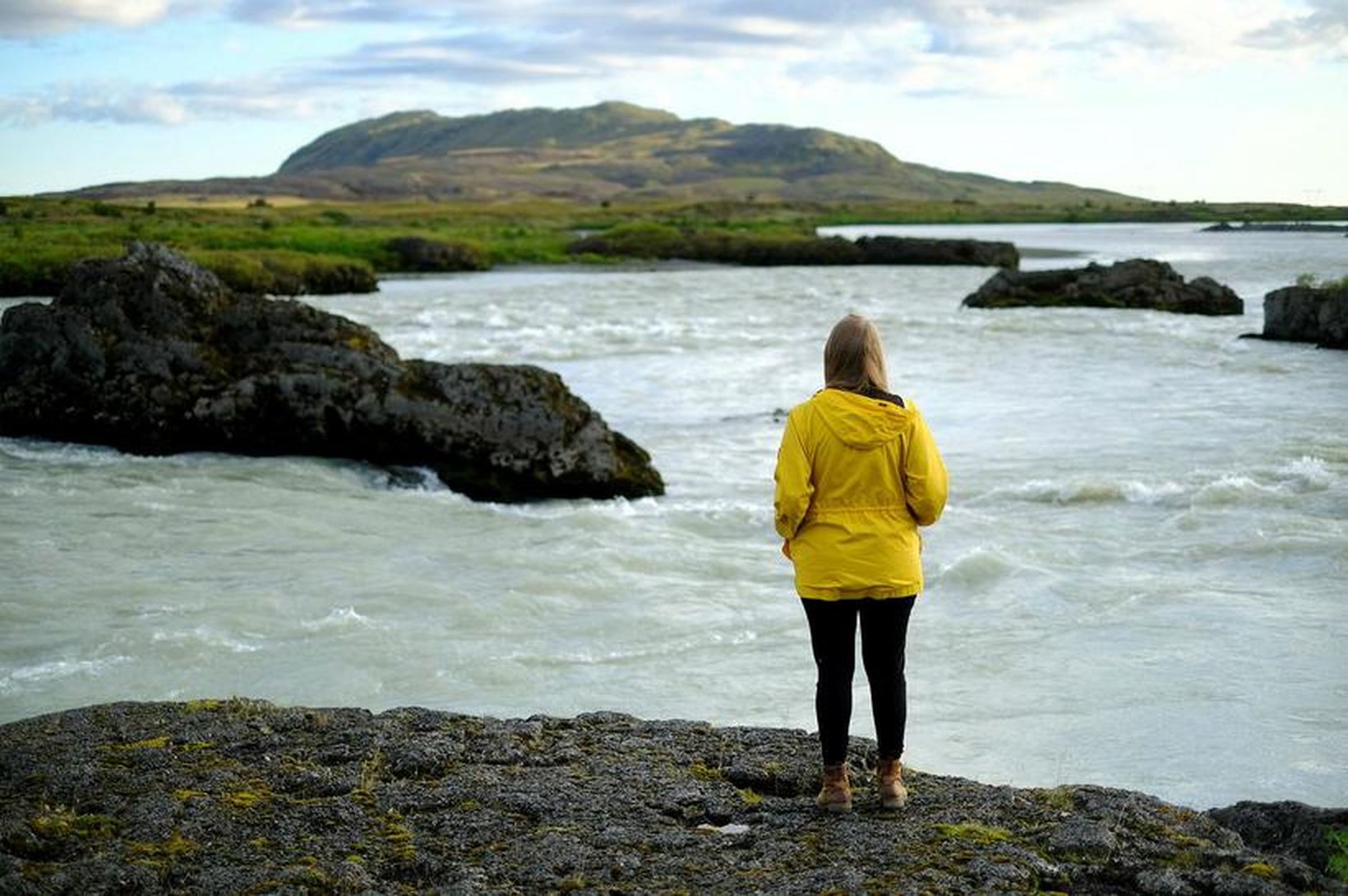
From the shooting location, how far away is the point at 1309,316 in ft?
130

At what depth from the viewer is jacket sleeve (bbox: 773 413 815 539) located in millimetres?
6730

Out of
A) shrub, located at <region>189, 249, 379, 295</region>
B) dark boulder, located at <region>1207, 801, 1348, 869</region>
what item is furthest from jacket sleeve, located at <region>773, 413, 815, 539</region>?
shrub, located at <region>189, 249, 379, 295</region>

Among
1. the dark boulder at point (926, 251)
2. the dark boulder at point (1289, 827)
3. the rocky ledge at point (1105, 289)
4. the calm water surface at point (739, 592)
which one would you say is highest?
the dark boulder at point (926, 251)

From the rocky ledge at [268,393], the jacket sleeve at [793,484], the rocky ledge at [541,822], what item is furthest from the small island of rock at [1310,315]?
the jacket sleeve at [793,484]

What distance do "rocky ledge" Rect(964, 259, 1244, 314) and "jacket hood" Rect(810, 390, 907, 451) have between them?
47.4 metres

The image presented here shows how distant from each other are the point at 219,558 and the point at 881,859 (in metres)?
10.7

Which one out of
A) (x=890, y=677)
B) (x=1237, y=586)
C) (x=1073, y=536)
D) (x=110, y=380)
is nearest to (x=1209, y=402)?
(x=1073, y=536)

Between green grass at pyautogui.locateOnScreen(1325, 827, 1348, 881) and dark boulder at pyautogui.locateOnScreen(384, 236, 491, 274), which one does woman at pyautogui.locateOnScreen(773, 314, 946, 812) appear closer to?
green grass at pyautogui.locateOnScreen(1325, 827, 1348, 881)

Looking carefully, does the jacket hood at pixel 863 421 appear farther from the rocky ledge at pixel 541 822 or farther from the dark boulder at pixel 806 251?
the dark boulder at pixel 806 251

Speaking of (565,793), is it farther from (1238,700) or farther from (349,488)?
(349,488)

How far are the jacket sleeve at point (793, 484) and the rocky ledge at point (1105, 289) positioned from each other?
47.6m

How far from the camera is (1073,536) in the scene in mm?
16969

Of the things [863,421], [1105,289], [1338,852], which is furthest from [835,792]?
[1105,289]

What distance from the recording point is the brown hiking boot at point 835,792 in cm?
668
